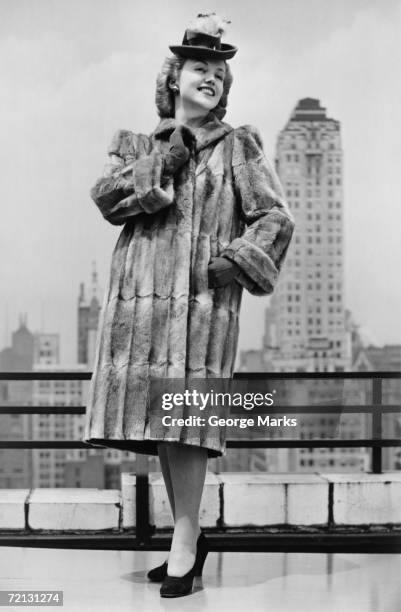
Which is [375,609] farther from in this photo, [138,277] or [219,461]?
[219,461]

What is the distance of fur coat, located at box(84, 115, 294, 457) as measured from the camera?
274 centimetres

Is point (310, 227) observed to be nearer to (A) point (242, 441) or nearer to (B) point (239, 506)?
(A) point (242, 441)

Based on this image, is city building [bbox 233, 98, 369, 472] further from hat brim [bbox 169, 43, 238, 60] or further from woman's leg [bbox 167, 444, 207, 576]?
hat brim [bbox 169, 43, 238, 60]

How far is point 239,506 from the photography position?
373cm

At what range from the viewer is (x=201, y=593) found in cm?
276

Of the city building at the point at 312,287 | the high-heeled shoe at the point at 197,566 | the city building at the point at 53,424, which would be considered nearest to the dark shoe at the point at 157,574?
the high-heeled shoe at the point at 197,566

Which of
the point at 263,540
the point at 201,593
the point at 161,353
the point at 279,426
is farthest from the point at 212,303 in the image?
the point at 263,540

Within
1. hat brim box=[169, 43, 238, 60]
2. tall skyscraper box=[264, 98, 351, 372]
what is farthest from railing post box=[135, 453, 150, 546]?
hat brim box=[169, 43, 238, 60]

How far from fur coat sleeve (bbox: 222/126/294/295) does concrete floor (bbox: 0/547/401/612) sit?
0.87 m

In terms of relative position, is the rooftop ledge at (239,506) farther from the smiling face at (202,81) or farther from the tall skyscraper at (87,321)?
the smiling face at (202,81)

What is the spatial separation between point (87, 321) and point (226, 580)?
1152mm

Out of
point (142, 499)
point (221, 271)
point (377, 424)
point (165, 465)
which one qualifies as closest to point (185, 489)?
point (165, 465)

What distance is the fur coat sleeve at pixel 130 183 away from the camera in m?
2.73

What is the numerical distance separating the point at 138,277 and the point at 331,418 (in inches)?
Result: 45.0
